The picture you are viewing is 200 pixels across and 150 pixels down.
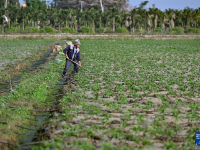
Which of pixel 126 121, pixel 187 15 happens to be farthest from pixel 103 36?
pixel 126 121

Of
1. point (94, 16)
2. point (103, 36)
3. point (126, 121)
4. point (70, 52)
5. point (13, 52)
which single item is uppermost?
point (94, 16)

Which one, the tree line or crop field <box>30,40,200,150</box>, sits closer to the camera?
crop field <box>30,40,200,150</box>

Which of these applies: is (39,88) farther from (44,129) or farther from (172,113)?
(172,113)

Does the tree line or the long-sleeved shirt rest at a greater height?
the tree line

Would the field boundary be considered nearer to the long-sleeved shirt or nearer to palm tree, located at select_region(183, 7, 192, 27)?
palm tree, located at select_region(183, 7, 192, 27)

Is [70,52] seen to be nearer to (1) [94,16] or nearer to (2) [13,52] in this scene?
(2) [13,52]

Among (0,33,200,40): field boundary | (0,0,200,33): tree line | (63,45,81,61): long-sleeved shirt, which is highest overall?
(0,0,200,33): tree line

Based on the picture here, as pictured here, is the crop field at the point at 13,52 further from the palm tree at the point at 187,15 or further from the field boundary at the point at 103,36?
the palm tree at the point at 187,15

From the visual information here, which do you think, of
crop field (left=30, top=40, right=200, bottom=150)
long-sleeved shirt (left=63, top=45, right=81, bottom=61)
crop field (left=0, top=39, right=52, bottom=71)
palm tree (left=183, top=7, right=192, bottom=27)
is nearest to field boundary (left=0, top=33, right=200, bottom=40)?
crop field (left=0, top=39, right=52, bottom=71)

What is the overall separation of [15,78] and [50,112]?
608cm

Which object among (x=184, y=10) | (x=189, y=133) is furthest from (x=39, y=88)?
(x=184, y=10)

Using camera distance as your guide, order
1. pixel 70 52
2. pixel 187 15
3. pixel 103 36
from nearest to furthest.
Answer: pixel 70 52 < pixel 103 36 < pixel 187 15

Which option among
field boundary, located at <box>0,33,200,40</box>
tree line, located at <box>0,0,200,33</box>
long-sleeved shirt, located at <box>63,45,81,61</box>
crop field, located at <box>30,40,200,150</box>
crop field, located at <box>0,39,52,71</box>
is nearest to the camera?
crop field, located at <box>30,40,200,150</box>

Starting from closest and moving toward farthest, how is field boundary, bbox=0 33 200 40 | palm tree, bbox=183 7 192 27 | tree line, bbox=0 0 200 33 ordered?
field boundary, bbox=0 33 200 40 → tree line, bbox=0 0 200 33 → palm tree, bbox=183 7 192 27
